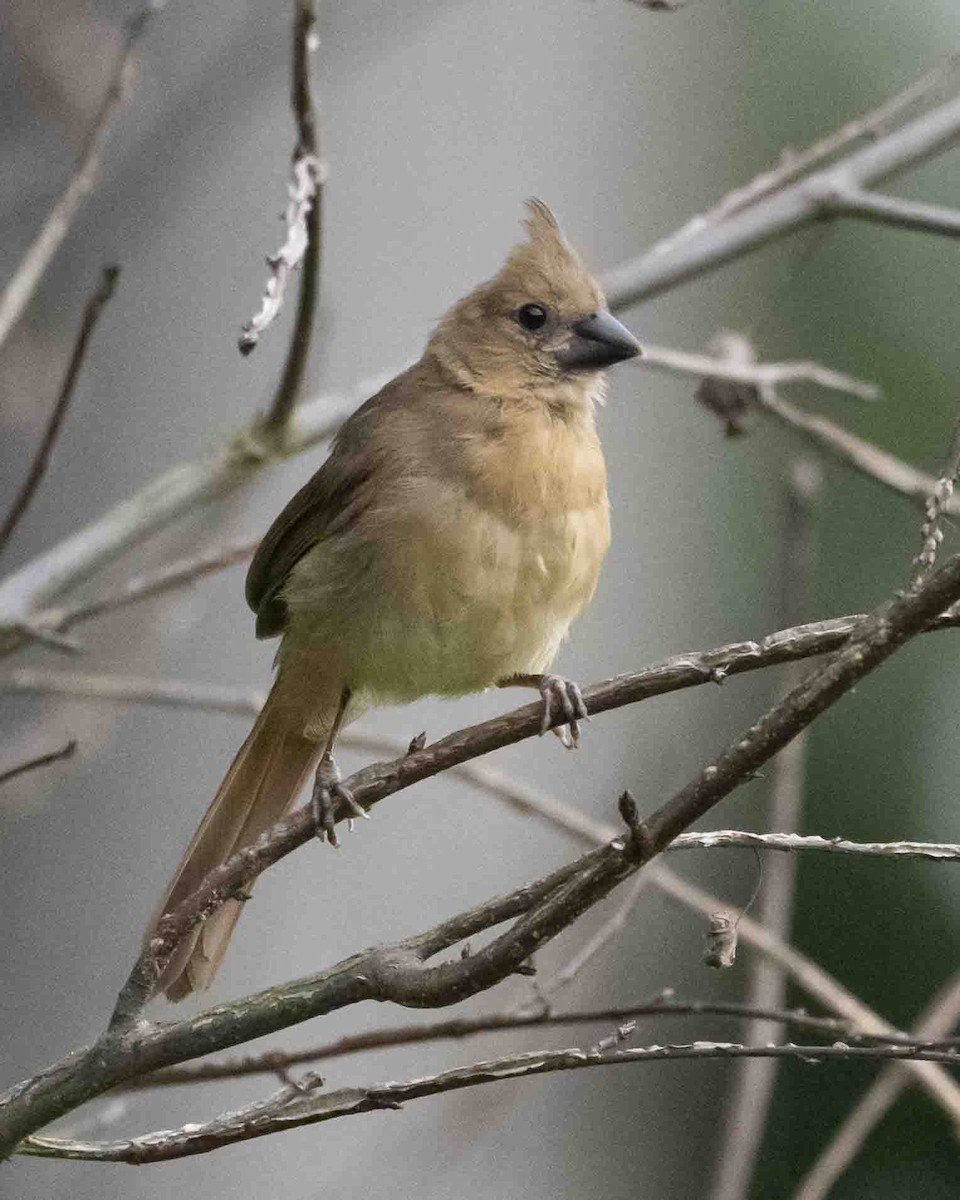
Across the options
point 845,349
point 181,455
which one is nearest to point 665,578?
point 845,349

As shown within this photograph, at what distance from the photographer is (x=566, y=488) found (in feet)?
9.92

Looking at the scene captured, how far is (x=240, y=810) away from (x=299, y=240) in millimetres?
1257

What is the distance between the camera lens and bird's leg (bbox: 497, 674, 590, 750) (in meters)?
1.98

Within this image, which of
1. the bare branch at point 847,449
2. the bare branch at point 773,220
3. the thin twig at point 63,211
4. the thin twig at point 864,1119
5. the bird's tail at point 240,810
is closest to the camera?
the thin twig at point 864,1119

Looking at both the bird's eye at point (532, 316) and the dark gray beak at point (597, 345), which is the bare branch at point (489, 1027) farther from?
the bird's eye at point (532, 316)

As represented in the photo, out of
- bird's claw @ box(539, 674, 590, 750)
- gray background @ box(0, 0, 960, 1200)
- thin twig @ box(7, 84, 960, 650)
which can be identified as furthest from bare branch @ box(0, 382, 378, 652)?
bird's claw @ box(539, 674, 590, 750)

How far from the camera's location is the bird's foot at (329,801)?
2113 mm

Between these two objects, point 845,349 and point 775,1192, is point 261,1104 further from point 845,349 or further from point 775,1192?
point 845,349

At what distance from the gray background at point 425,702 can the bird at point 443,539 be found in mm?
279

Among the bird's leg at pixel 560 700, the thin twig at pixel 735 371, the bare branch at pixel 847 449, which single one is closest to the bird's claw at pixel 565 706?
the bird's leg at pixel 560 700

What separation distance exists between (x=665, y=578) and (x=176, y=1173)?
3399 millimetres

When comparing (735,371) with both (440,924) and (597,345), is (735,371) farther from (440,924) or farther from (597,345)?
(440,924)

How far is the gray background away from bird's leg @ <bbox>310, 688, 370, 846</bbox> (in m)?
0.43

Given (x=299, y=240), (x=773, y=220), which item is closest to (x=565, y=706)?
(x=299, y=240)
